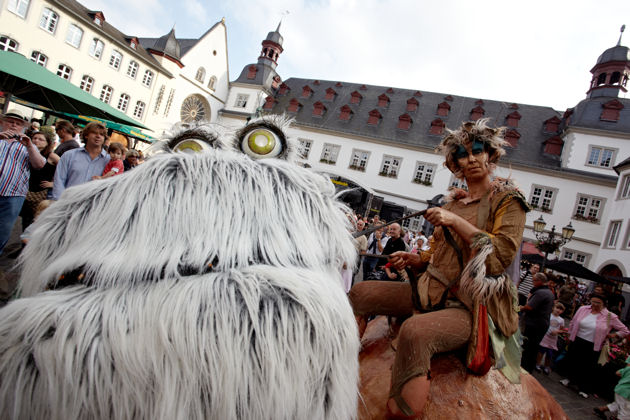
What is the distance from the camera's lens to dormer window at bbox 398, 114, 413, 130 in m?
32.4

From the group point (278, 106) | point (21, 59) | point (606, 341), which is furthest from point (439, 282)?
point (278, 106)

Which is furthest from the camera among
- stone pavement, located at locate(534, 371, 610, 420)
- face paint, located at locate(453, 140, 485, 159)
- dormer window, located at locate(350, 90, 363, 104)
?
dormer window, located at locate(350, 90, 363, 104)

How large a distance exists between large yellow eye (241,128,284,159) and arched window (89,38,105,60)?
34.3 metres

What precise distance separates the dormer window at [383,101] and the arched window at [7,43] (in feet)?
97.4

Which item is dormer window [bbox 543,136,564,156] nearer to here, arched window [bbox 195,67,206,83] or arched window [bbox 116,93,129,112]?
arched window [bbox 195,67,206,83]

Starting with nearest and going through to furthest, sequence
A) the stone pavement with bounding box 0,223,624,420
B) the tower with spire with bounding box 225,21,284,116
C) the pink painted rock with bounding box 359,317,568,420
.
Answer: the pink painted rock with bounding box 359,317,568,420, the stone pavement with bounding box 0,223,624,420, the tower with spire with bounding box 225,21,284,116

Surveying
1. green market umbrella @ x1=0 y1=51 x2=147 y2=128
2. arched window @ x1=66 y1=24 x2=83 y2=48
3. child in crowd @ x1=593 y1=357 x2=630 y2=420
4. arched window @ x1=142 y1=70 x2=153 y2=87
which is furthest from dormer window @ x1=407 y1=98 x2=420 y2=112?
child in crowd @ x1=593 y1=357 x2=630 y2=420

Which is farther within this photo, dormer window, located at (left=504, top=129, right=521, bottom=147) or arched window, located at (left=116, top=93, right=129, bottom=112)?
arched window, located at (left=116, top=93, right=129, bottom=112)

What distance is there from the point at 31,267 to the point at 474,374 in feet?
6.93

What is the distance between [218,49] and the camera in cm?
4050

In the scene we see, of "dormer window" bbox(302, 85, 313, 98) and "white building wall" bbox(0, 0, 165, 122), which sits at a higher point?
"dormer window" bbox(302, 85, 313, 98)

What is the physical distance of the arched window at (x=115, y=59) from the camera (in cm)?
2973

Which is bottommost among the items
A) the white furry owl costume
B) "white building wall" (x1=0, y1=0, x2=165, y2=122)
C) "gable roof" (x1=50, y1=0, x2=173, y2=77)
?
the white furry owl costume

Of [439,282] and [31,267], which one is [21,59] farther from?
[439,282]
